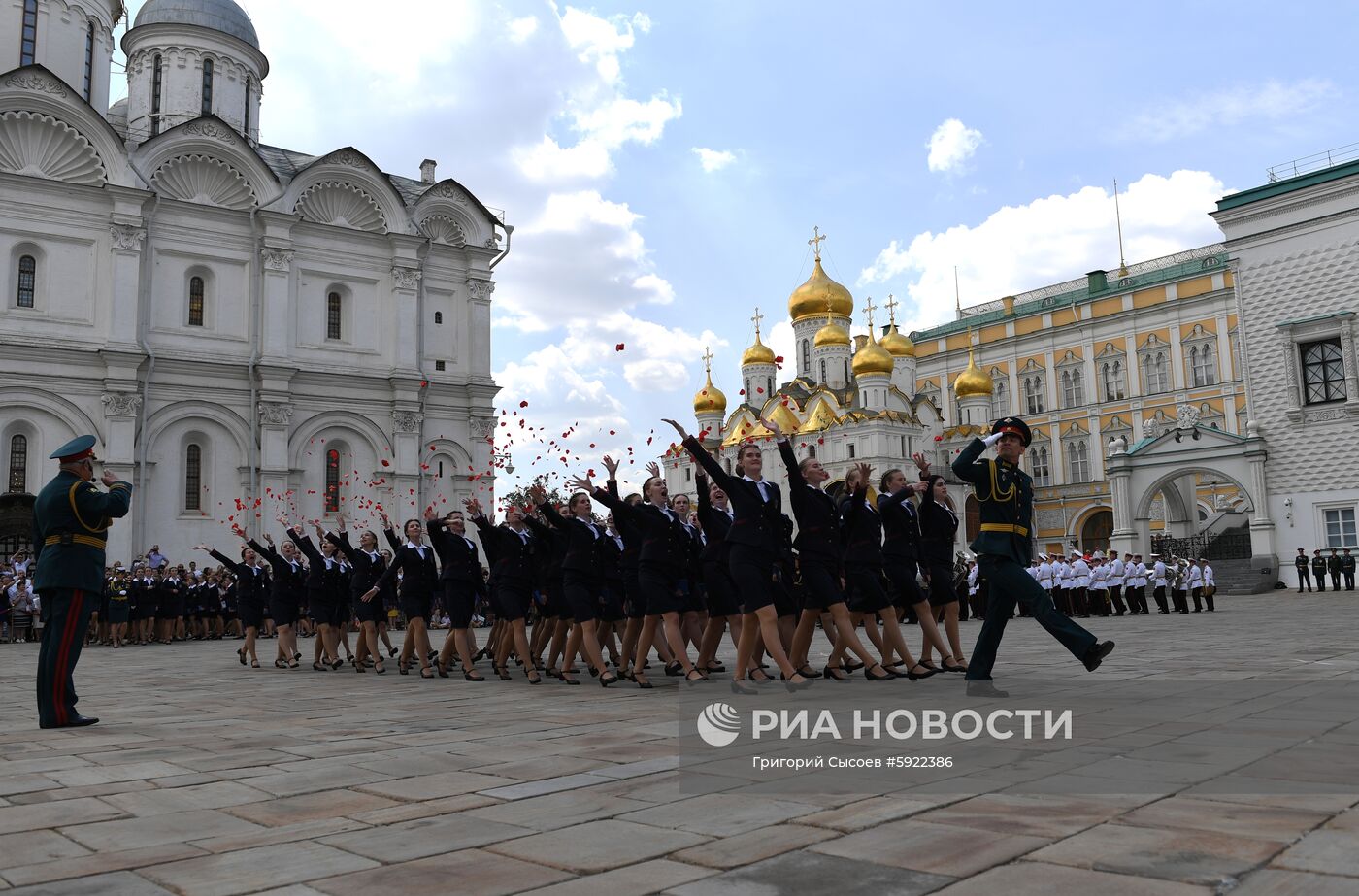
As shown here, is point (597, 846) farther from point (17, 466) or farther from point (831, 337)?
point (831, 337)

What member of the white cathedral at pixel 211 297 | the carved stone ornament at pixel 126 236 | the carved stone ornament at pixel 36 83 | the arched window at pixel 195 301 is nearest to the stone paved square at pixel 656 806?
the white cathedral at pixel 211 297

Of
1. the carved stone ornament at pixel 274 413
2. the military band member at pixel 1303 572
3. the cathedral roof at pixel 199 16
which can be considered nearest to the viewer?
the military band member at pixel 1303 572

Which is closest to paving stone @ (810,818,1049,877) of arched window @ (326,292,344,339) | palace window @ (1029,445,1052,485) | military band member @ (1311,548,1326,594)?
military band member @ (1311,548,1326,594)

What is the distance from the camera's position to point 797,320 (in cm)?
7194

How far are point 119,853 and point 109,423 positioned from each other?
103ft

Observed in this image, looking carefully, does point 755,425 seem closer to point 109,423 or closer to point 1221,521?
point 1221,521

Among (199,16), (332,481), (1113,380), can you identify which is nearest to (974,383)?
(1113,380)

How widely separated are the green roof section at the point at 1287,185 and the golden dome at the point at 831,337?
33159 millimetres

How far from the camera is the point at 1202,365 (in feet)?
187

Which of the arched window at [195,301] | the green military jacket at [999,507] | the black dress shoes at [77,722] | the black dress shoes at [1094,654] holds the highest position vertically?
the arched window at [195,301]

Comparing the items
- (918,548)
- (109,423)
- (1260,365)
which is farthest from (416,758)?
(1260,365)

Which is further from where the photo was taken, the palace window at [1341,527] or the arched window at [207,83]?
the arched window at [207,83]

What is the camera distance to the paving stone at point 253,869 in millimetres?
3004

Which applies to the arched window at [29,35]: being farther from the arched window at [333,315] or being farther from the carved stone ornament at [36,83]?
the arched window at [333,315]
